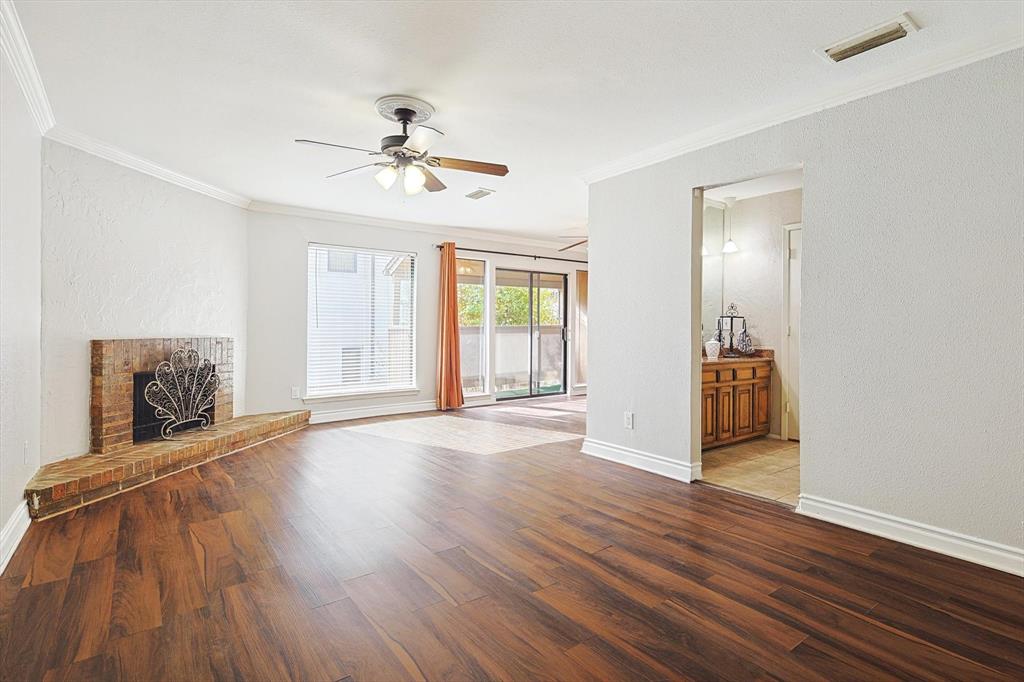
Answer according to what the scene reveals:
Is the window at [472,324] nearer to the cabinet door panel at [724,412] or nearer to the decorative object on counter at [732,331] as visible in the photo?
the decorative object on counter at [732,331]

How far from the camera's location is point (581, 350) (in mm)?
9211

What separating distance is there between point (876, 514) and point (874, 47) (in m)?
2.45

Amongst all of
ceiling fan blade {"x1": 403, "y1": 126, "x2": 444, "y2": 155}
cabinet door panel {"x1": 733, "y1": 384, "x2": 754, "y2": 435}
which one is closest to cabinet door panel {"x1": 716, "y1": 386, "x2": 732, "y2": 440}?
cabinet door panel {"x1": 733, "y1": 384, "x2": 754, "y2": 435}

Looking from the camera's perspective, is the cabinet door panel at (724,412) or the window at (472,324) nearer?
the cabinet door panel at (724,412)

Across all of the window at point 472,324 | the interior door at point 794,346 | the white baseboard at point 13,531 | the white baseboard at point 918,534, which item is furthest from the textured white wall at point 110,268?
the interior door at point 794,346

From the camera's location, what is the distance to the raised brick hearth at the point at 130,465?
10.5ft

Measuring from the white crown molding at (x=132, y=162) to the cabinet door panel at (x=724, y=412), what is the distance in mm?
5310

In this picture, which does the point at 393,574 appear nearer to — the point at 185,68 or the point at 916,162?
the point at 185,68

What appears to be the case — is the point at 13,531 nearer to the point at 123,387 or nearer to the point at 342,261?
the point at 123,387

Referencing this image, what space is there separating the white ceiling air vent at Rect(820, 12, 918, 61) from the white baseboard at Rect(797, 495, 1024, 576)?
2.44m

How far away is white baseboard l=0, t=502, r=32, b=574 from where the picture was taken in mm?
2508

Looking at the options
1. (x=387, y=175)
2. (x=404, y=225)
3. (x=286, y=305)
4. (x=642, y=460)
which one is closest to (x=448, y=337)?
(x=404, y=225)

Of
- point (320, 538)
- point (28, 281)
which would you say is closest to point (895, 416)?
point (320, 538)

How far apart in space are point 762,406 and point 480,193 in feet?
12.0
